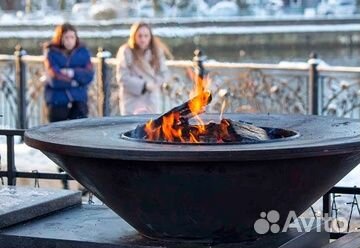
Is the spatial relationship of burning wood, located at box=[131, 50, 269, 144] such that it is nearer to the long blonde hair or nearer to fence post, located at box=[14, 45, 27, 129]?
the long blonde hair

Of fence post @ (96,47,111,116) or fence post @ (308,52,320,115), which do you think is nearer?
fence post @ (308,52,320,115)

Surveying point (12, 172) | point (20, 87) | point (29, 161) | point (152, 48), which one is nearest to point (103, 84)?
point (20, 87)

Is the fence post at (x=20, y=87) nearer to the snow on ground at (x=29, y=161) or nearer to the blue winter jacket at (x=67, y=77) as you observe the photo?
the snow on ground at (x=29, y=161)

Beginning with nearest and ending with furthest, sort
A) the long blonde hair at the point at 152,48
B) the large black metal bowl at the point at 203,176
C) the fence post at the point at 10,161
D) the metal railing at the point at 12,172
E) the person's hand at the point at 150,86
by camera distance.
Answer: the large black metal bowl at the point at 203,176
the metal railing at the point at 12,172
the fence post at the point at 10,161
the long blonde hair at the point at 152,48
the person's hand at the point at 150,86

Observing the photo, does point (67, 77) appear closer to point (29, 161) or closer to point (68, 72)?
point (68, 72)

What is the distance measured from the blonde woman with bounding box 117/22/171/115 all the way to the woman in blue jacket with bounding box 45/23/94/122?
41cm

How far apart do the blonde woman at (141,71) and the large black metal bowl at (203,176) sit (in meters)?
6.30

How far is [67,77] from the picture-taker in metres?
12.1

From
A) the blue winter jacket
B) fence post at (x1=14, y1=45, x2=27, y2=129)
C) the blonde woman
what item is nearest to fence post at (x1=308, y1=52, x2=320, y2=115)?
the blonde woman

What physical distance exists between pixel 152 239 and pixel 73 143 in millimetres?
618

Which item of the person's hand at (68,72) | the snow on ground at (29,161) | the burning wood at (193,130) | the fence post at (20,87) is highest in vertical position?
the burning wood at (193,130)

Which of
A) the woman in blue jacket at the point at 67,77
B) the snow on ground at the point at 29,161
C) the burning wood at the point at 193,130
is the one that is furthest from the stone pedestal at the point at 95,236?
the woman in blue jacket at the point at 67,77

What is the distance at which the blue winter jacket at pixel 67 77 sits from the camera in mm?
12062

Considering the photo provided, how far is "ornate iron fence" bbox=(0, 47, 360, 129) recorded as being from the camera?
1309 centimetres
